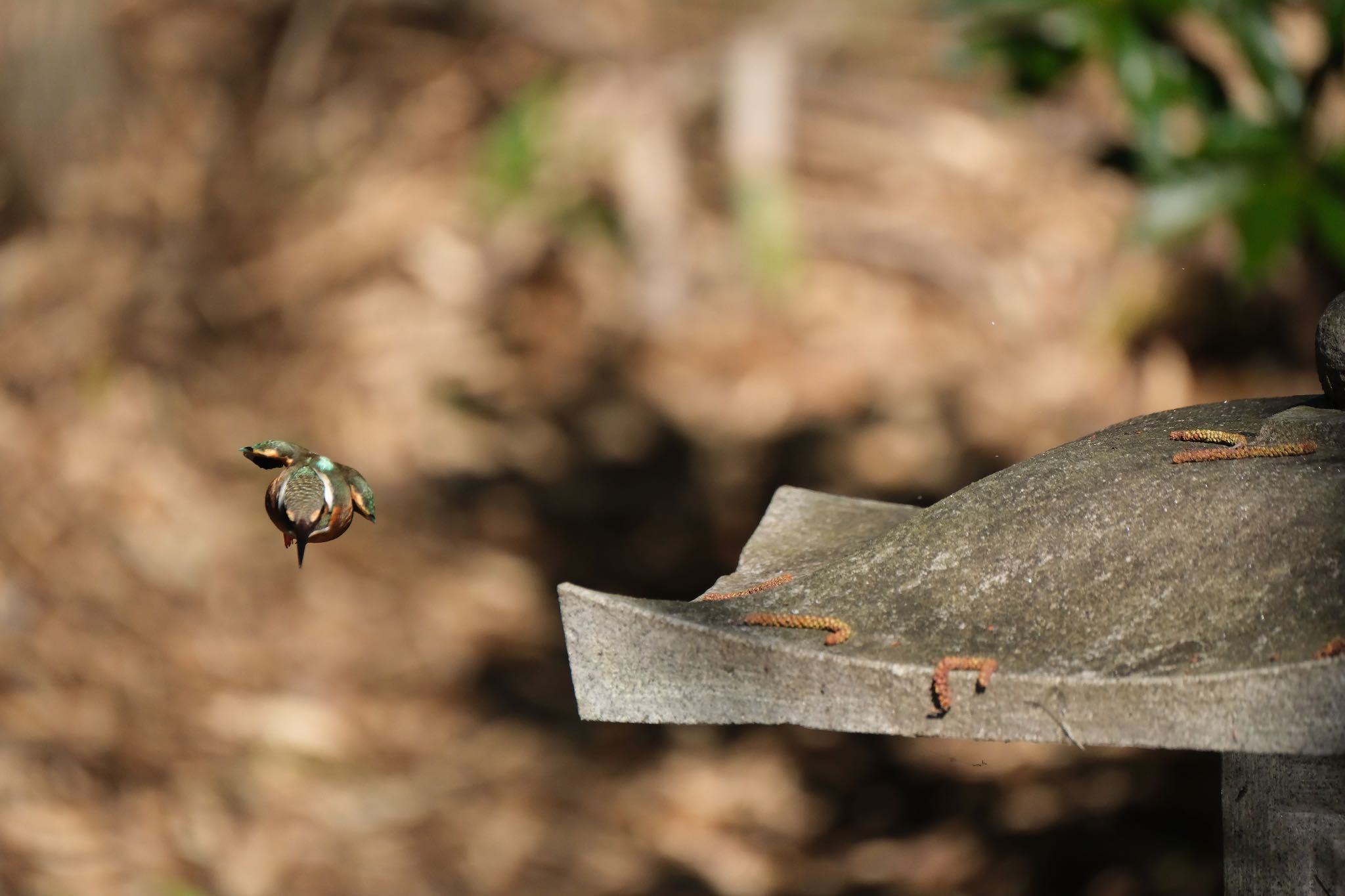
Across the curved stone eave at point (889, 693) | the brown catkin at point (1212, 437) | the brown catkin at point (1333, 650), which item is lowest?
the curved stone eave at point (889, 693)

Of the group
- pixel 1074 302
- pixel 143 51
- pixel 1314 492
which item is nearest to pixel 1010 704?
pixel 1314 492

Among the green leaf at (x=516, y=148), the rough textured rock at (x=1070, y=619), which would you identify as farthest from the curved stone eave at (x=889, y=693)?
the green leaf at (x=516, y=148)

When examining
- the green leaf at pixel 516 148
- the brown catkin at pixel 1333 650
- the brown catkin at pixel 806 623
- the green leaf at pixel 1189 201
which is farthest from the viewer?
the green leaf at pixel 516 148

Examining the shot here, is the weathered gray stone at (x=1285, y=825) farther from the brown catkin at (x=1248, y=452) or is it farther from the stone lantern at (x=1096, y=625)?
the brown catkin at (x=1248, y=452)

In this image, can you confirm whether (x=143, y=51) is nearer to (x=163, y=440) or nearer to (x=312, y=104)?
(x=312, y=104)

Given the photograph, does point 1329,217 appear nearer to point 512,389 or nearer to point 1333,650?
point 1333,650

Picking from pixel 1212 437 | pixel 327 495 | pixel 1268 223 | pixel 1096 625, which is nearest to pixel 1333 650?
pixel 1096 625

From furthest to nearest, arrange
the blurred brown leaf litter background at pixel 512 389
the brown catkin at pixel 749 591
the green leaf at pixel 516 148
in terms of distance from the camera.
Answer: the green leaf at pixel 516 148
the blurred brown leaf litter background at pixel 512 389
the brown catkin at pixel 749 591
